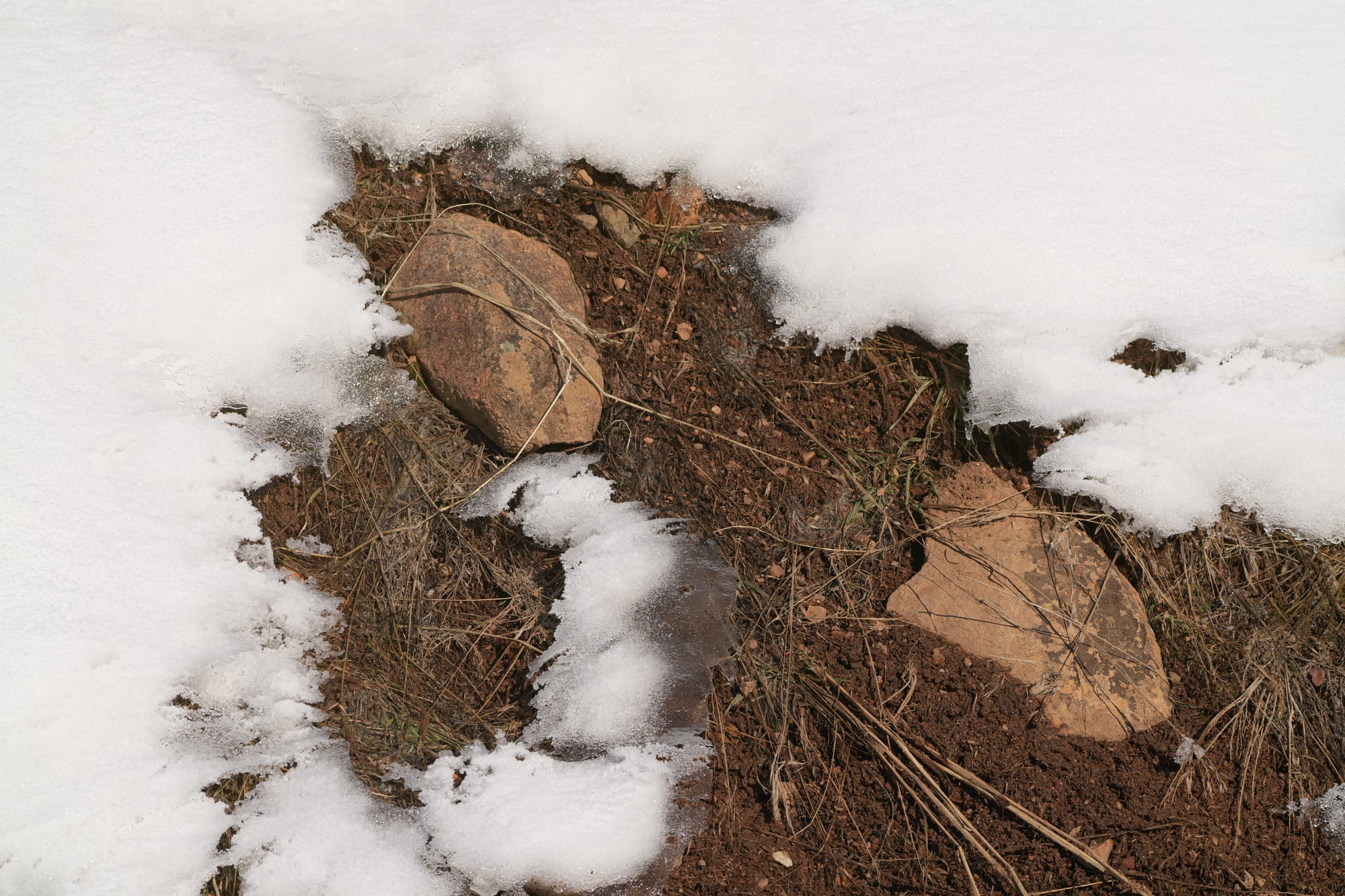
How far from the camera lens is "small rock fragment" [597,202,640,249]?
191 cm

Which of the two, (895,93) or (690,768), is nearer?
(690,768)

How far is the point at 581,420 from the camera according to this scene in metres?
1.80

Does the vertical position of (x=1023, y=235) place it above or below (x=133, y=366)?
above

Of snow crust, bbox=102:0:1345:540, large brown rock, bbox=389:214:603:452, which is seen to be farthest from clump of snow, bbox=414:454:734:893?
snow crust, bbox=102:0:1345:540

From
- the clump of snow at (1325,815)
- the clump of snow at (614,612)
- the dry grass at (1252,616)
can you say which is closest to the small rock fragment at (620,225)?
the clump of snow at (614,612)

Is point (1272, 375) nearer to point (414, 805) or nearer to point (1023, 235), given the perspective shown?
point (1023, 235)

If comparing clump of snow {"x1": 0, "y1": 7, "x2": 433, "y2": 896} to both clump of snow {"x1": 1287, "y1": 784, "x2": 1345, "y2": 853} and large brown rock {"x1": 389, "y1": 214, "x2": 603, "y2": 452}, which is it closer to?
large brown rock {"x1": 389, "y1": 214, "x2": 603, "y2": 452}

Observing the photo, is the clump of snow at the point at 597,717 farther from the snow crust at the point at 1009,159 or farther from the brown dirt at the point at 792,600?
the snow crust at the point at 1009,159

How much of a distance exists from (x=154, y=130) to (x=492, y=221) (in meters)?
0.82

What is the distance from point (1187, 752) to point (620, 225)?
1.84m

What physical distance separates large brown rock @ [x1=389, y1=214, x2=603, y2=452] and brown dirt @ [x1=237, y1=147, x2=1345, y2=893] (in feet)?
0.23

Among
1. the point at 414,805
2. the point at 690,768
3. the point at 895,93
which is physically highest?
the point at 895,93

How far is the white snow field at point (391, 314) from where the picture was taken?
1.69 meters

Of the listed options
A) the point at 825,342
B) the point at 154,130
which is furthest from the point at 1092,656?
the point at 154,130
